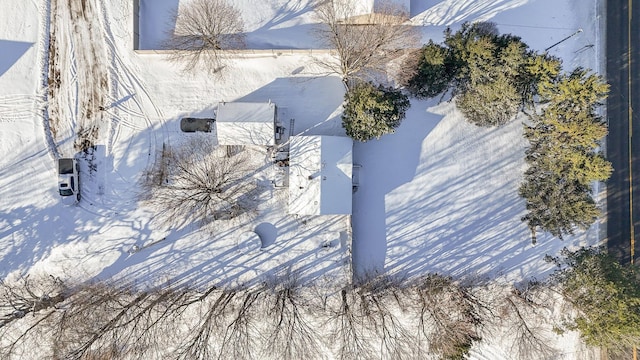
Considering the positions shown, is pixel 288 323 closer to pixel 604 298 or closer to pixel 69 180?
pixel 69 180


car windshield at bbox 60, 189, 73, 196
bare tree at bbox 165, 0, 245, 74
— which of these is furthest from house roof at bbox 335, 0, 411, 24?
car windshield at bbox 60, 189, 73, 196

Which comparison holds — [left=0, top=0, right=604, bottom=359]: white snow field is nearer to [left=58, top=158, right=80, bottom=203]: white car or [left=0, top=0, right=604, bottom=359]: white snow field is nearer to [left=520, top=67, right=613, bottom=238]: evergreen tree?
[left=58, top=158, right=80, bottom=203]: white car

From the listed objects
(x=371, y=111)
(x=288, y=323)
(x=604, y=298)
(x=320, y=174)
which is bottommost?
(x=288, y=323)

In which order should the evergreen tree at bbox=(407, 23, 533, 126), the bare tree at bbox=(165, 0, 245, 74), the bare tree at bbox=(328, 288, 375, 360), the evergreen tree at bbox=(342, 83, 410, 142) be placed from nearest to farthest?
the evergreen tree at bbox=(407, 23, 533, 126) → the evergreen tree at bbox=(342, 83, 410, 142) → the bare tree at bbox=(165, 0, 245, 74) → the bare tree at bbox=(328, 288, 375, 360)

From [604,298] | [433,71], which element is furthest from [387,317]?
[433,71]

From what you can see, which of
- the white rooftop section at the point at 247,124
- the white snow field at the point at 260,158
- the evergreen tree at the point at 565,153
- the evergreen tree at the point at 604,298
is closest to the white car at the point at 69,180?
the white snow field at the point at 260,158

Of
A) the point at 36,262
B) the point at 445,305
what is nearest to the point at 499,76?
the point at 445,305

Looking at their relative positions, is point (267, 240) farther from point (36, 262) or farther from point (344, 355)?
point (36, 262)
